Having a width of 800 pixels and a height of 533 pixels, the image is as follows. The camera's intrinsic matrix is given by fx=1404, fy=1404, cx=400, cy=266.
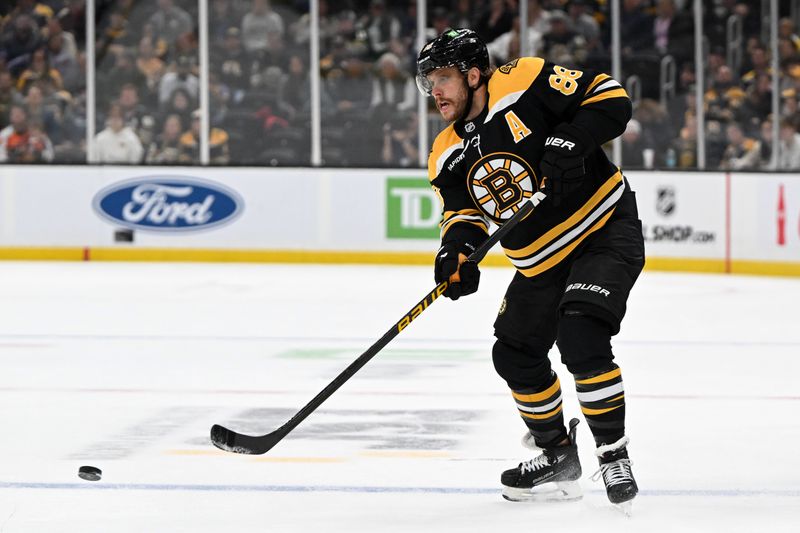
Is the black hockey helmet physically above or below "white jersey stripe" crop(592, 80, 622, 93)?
above

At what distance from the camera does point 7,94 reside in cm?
1089

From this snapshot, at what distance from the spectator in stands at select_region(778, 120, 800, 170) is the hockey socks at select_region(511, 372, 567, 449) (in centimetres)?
698

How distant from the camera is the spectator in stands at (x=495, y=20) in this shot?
10766 millimetres

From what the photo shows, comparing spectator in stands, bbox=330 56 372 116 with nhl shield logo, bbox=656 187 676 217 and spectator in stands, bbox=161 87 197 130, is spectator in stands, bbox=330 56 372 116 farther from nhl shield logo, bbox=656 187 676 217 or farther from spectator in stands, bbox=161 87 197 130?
nhl shield logo, bbox=656 187 676 217

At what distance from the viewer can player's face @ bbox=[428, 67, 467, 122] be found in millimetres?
3236

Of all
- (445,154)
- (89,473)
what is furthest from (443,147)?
(89,473)

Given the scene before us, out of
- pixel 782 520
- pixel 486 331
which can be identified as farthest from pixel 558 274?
pixel 486 331

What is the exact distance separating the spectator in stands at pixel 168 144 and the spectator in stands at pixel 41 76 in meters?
0.87

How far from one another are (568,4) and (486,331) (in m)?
4.83

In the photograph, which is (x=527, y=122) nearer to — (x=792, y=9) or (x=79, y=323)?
(x=79, y=323)

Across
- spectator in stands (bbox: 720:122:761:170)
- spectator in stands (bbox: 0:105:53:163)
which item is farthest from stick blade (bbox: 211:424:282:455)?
spectator in stands (bbox: 0:105:53:163)

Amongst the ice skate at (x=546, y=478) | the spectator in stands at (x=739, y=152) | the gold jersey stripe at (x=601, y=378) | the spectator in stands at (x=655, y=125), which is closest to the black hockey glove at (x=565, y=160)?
the gold jersey stripe at (x=601, y=378)

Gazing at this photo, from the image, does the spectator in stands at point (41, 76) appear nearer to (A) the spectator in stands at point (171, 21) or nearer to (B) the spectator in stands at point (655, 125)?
(A) the spectator in stands at point (171, 21)

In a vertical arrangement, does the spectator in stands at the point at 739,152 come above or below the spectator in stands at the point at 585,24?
below
